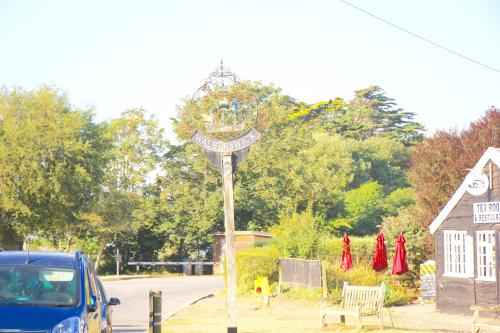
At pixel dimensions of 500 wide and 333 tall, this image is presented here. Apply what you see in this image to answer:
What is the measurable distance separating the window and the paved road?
28.9 feet

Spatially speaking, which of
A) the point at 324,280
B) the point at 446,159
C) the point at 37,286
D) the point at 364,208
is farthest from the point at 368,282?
the point at 364,208

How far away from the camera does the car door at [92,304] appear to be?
12.2 metres

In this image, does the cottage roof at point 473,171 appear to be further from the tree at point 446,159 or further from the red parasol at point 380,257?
the tree at point 446,159

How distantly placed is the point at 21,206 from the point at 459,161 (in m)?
22.8

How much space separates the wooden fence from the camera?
1214 inches

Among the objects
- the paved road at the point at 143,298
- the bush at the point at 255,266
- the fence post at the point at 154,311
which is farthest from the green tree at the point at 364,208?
the fence post at the point at 154,311

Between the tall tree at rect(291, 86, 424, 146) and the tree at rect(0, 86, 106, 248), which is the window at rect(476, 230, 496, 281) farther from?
the tall tree at rect(291, 86, 424, 146)

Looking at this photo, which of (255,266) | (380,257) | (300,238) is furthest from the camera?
(300,238)

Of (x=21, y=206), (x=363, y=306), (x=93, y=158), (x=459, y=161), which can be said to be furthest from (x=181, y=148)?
(x=363, y=306)

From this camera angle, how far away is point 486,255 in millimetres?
25328

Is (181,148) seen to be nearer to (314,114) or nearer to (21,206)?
(21,206)

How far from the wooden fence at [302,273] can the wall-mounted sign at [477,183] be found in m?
6.21

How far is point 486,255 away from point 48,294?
15861mm

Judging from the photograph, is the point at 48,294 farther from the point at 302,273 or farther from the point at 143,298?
the point at 143,298
